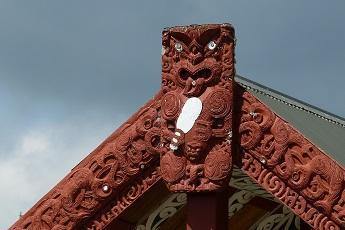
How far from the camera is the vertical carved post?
596 cm

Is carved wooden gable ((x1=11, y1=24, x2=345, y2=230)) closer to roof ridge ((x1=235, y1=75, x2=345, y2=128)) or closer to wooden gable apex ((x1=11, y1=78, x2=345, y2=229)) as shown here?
wooden gable apex ((x1=11, y1=78, x2=345, y2=229))

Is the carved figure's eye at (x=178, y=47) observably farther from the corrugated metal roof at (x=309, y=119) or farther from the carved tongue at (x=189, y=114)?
the corrugated metal roof at (x=309, y=119)

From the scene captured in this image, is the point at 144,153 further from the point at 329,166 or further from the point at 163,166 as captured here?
the point at 329,166

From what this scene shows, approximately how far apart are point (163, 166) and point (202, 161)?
0.28m

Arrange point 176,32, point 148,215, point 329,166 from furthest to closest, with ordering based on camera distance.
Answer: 1. point 148,215
2. point 176,32
3. point 329,166

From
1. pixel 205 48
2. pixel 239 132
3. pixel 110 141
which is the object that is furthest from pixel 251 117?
pixel 110 141

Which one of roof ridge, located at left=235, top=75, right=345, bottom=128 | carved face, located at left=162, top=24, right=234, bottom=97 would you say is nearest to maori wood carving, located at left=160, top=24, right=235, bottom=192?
carved face, located at left=162, top=24, right=234, bottom=97

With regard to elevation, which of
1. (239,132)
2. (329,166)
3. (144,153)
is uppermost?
(144,153)

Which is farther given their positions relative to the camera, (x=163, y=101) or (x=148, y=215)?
(x=148, y=215)

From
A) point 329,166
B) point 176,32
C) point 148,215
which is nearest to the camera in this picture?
point 329,166

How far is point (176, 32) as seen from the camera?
6133 mm

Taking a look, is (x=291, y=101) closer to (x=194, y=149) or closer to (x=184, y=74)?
(x=184, y=74)

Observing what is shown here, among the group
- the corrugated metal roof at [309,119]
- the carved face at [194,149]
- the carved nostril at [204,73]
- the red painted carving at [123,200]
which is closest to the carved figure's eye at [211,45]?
the carved nostril at [204,73]

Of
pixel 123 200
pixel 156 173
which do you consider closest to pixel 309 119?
pixel 156 173
